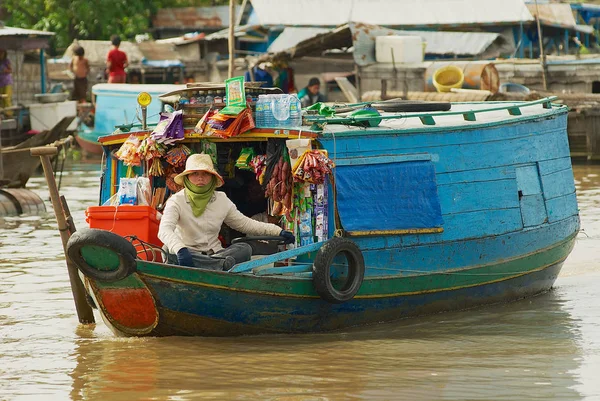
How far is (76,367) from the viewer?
752 centimetres

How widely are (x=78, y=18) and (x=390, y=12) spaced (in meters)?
8.91

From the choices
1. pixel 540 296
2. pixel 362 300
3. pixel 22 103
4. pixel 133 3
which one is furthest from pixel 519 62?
pixel 362 300

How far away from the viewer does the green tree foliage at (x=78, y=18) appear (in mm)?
31891

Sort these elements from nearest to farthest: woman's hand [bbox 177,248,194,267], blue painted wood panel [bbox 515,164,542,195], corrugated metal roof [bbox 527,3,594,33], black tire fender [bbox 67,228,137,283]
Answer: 1. black tire fender [bbox 67,228,137,283]
2. woman's hand [bbox 177,248,194,267]
3. blue painted wood panel [bbox 515,164,542,195]
4. corrugated metal roof [bbox 527,3,594,33]

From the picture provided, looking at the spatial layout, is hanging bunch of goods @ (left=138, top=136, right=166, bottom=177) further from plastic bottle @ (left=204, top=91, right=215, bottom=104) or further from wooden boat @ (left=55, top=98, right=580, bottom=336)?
plastic bottle @ (left=204, top=91, right=215, bottom=104)

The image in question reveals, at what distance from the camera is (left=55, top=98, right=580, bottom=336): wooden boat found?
750cm

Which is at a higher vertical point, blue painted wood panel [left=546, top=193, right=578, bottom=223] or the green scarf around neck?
the green scarf around neck

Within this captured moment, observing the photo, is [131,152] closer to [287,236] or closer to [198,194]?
[198,194]

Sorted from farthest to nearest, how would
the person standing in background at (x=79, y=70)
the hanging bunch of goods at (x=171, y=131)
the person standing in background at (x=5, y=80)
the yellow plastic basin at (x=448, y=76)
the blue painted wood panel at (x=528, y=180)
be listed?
the person standing in background at (x=79, y=70)
the yellow plastic basin at (x=448, y=76)
the person standing in background at (x=5, y=80)
the blue painted wood panel at (x=528, y=180)
the hanging bunch of goods at (x=171, y=131)

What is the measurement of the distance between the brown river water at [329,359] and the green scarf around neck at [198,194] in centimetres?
89

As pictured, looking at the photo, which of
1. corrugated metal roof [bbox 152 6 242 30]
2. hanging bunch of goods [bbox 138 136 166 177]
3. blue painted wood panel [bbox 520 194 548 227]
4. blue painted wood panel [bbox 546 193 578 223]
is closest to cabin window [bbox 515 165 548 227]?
blue painted wood panel [bbox 520 194 548 227]

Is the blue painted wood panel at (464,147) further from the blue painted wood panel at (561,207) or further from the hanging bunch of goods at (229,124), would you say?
the hanging bunch of goods at (229,124)

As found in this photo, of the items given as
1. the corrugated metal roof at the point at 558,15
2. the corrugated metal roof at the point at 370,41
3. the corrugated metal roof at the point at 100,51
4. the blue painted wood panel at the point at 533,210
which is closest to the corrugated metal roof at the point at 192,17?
the corrugated metal roof at the point at 100,51

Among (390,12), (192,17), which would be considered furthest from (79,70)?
(192,17)
